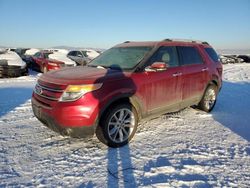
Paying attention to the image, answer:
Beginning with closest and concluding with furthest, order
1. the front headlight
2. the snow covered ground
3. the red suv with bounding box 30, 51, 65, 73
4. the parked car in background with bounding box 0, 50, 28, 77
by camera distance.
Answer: the snow covered ground → the front headlight → the parked car in background with bounding box 0, 50, 28, 77 → the red suv with bounding box 30, 51, 65, 73

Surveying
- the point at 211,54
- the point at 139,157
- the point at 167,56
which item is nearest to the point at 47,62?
the point at 211,54

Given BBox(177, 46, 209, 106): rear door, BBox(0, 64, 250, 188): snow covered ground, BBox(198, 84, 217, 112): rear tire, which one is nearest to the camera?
BBox(0, 64, 250, 188): snow covered ground

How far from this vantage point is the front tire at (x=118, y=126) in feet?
12.9

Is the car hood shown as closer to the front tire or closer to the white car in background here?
the front tire

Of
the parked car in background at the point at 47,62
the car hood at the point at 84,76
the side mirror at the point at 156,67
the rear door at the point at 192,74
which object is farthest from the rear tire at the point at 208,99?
the parked car in background at the point at 47,62

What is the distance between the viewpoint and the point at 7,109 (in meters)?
6.31

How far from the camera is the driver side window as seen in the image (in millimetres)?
4734

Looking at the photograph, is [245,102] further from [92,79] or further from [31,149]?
[31,149]

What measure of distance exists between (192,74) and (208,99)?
1.26 m

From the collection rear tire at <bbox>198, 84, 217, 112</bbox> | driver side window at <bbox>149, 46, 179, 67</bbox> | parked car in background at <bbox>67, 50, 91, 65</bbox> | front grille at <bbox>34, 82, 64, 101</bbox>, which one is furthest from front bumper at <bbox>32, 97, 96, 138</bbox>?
parked car in background at <bbox>67, 50, 91, 65</bbox>

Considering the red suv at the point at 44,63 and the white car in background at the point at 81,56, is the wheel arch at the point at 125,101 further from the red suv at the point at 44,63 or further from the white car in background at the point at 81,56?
the white car in background at the point at 81,56

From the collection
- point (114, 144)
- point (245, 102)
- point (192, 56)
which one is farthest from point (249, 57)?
point (114, 144)

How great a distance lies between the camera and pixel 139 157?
3766 mm

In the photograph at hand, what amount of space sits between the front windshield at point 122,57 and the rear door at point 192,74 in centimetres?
105
